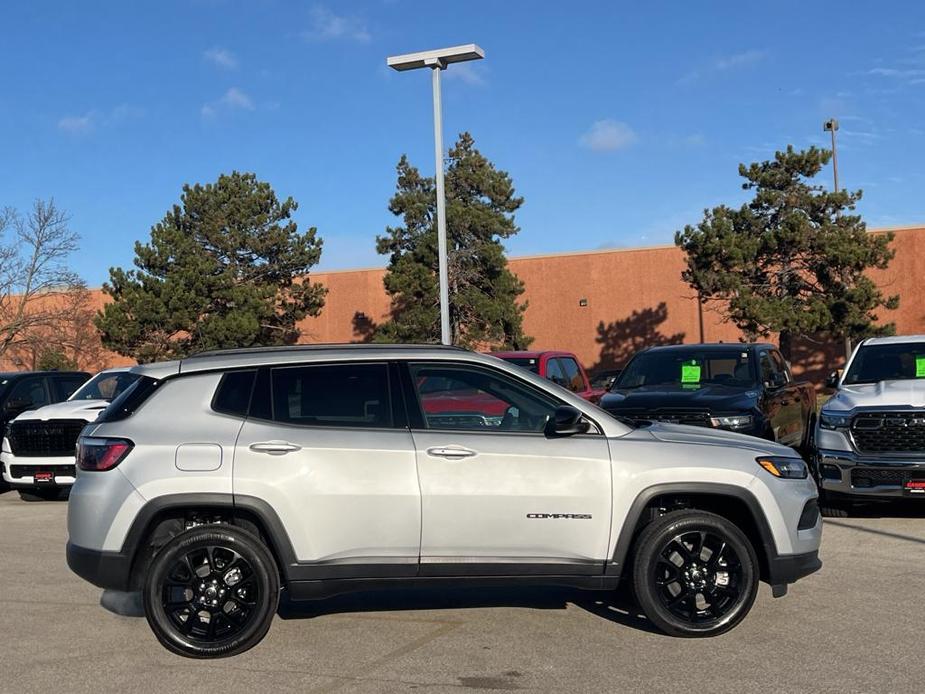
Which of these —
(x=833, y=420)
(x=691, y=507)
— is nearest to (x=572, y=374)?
(x=833, y=420)

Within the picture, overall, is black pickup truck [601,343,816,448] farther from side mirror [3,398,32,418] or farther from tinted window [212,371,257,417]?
side mirror [3,398,32,418]

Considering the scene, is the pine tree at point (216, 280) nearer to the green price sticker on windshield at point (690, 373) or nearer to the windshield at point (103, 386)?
the windshield at point (103, 386)

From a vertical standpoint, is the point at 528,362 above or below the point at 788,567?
above

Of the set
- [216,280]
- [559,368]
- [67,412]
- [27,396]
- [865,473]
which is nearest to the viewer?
[865,473]

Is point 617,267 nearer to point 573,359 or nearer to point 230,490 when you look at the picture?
point 573,359

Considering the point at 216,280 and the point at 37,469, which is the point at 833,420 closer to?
the point at 37,469

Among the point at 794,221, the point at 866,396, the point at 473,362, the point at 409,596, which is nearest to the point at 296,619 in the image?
the point at 409,596

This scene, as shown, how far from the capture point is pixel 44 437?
13148 millimetres

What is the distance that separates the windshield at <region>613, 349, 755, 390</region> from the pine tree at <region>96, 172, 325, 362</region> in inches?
1004

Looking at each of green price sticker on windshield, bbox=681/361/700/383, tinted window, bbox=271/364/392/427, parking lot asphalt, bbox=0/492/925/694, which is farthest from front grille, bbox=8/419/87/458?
tinted window, bbox=271/364/392/427

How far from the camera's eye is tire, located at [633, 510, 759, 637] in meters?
6.06

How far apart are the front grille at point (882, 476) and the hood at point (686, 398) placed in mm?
1466

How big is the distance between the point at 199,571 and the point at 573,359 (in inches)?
393

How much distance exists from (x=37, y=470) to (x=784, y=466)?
401 inches
